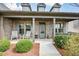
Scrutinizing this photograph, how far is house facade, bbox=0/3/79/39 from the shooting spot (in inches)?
576

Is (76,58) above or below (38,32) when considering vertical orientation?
above

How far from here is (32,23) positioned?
16.6m

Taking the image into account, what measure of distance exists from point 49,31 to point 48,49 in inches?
246

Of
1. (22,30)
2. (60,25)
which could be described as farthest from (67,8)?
(22,30)

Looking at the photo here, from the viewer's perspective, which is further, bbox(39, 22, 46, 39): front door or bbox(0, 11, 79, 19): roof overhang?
bbox(39, 22, 46, 39): front door

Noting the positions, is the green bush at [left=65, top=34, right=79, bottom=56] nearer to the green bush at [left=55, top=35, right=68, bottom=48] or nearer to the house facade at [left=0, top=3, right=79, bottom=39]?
the green bush at [left=55, top=35, right=68, bottom=48]

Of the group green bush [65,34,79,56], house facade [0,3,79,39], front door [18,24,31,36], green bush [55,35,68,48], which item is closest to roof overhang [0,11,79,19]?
house facade [0,3,79,39]

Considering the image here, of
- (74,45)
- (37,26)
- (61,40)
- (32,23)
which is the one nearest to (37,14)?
(32,23)

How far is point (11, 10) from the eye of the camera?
14.0 m

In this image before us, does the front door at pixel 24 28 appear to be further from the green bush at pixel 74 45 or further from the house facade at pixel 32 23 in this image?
the green bush at pixel 74 45

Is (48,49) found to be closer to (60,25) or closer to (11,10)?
(11,10)

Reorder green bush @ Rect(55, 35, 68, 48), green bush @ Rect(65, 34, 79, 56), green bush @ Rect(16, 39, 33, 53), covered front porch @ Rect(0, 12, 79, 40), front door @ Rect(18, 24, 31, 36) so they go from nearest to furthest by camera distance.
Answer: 1. green bush @ Rect(65, 34, 79, 56)
2. green bush @ Rect(16, 39, 33, 53)
3. green bush @ Rect(55, 35, 68, 48)
4. covered front porch @ Rect(0, 12, 79, 40)
5. front door @ Rect(18, 24, 31, 36)

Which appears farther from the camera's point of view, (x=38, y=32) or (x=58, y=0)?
(x=38, y=32)

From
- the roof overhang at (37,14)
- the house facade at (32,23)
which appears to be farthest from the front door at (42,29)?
the roof overhang at (37,14)
